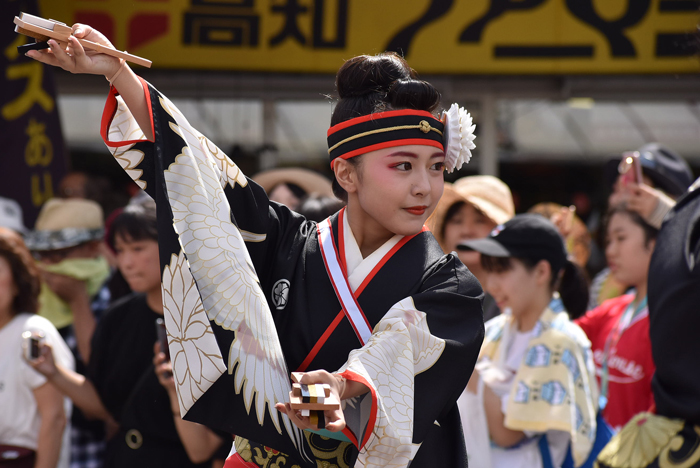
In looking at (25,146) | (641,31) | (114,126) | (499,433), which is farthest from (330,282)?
(641,31)

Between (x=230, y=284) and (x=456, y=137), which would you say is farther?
(x=456, y=137)

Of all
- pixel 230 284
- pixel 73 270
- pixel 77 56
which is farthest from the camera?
pixel 73 270

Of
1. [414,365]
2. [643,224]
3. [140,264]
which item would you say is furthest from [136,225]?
[643,224]

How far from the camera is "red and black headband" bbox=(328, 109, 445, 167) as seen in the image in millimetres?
1699

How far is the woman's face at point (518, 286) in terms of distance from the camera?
2857 mm

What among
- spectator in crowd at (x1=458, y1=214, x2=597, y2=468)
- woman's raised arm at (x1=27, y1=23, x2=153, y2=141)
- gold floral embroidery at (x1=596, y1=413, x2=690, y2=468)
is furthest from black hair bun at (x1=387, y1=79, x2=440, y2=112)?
spectator in crowd at (x1=458, y1=214, x2=597, y2=468)

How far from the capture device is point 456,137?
1769 millimetres

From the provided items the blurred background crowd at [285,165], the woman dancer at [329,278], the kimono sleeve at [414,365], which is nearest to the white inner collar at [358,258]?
the woman dancer at [329,278]

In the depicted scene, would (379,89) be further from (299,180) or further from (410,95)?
(299,180)

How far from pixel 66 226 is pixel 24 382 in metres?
1.11

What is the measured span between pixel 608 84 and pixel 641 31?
469 mm

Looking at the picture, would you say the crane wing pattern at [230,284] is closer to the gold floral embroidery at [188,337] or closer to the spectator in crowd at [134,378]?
the gold floral embroidery at [188,337]

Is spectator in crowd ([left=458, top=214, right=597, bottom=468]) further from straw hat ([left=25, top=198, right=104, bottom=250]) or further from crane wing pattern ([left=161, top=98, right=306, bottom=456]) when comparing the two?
straw hat ([left=25, top=198, right=104, bottom=250])

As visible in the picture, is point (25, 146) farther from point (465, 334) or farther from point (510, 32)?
point (465, 334)
